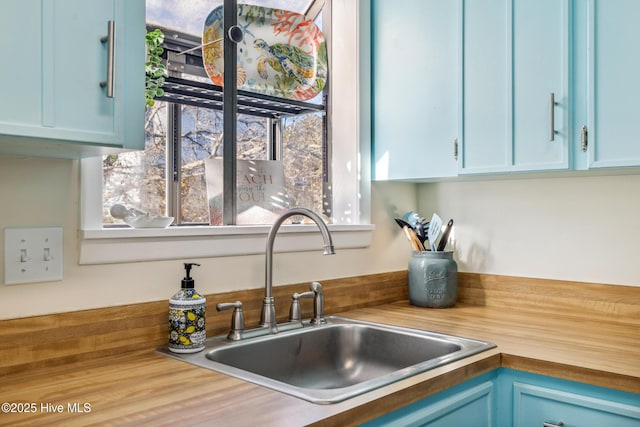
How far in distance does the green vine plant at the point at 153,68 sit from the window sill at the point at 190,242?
0.41m

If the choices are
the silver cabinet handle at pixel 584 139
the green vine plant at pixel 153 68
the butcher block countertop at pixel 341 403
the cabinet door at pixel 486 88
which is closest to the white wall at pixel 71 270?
the butcher block countertop at pixel 341 403

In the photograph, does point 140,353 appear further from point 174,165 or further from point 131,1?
point 131,1

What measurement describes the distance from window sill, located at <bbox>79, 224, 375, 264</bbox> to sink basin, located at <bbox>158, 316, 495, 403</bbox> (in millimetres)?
253

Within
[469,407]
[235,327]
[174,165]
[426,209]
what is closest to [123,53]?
[174,165]

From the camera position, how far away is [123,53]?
3.45 ft

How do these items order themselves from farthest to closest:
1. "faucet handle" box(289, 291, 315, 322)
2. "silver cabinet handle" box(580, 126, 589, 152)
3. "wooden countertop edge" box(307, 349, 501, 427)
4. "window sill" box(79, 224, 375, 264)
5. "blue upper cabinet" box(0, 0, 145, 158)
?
1. "faucet handle" box(289, 291, 315, 322)
2. "silver cabinet handle" box(580, 126, 589, 152)
3. "window sill" box(79, 224, 375, 264)
4. "wooden countertop edge" box(307, 349, 501, 427)
5. "blue upper cabinet" box(0, 0, 145, 158)

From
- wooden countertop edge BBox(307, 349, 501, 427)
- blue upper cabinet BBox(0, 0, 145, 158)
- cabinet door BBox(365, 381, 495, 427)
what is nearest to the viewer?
blue upper cabinet BBox(0, 0, 145, 158)

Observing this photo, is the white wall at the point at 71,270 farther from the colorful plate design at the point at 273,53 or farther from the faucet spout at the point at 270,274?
the colorful plate design at the point at 273,53

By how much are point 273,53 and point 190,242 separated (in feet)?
2.71

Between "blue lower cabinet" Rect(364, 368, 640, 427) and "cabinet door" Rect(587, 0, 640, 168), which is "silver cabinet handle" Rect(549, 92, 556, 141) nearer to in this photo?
"cabinet door" Rect(587, 0, 640, 168)

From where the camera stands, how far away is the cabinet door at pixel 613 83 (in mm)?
1497

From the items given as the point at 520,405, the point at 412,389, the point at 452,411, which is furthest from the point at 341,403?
the point at 520,405

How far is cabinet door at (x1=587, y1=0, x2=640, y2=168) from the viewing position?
1.50 m

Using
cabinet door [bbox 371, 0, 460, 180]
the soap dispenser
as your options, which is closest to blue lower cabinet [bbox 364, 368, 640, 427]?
the soap dispenser
